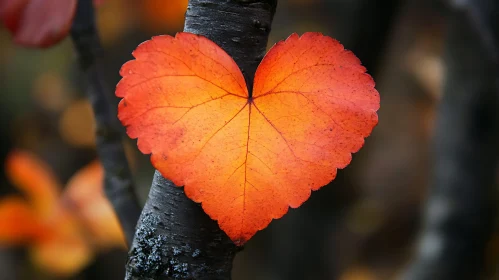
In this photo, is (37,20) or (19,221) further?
(19,221)

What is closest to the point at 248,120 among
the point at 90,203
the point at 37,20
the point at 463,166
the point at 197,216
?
the point at 197,216

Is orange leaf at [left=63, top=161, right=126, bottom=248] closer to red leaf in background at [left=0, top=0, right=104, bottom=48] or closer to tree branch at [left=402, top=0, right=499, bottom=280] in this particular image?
red leaf in background at [left=0, top=0, right=104, bottom=48]

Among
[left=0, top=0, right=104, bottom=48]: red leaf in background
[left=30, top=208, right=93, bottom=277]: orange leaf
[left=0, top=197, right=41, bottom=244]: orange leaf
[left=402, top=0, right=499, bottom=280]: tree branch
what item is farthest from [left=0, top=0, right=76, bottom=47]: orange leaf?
[left=402, top=0, right=499, bottom=280]: tree branch

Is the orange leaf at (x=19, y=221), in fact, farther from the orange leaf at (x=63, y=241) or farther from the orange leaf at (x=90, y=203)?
the orange leaf at (x=90, y=203)

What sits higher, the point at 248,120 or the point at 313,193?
the point at 248,120

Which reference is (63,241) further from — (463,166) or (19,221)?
(463,166)

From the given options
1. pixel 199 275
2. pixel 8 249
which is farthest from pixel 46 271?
pixel 199 275
